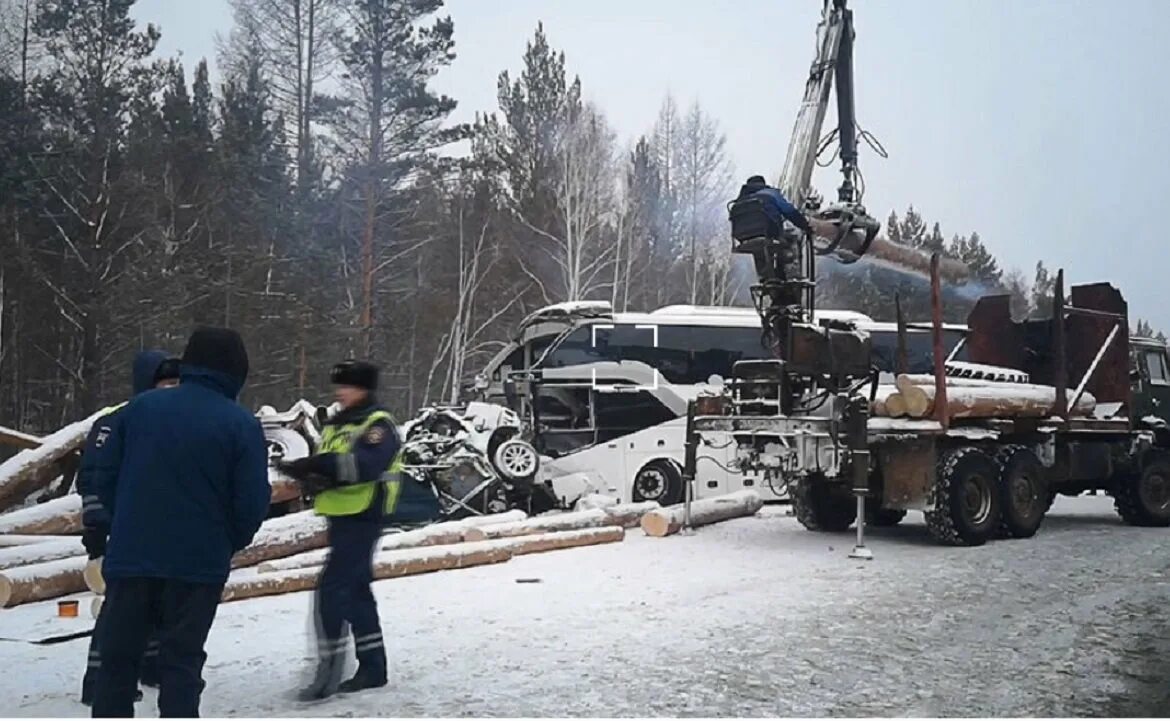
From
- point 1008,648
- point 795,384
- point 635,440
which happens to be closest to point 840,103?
point 795,384

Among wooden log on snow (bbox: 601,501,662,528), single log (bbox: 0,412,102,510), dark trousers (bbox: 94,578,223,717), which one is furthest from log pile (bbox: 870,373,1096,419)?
dark trousers (bbox: 94,578,223,717)

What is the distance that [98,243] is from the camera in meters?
26.3

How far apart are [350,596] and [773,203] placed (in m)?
Result: 7.89

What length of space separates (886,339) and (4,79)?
773 inches

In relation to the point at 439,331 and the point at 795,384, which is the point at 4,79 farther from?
the point at 795,384

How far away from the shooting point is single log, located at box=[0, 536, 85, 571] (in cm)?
945

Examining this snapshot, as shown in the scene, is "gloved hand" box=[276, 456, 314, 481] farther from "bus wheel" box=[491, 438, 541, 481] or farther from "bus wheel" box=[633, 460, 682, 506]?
"bus wheel" box=[633, 460, 682, 506]

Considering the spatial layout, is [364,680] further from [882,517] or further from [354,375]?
[882,517]

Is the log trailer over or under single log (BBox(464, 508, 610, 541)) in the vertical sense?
over

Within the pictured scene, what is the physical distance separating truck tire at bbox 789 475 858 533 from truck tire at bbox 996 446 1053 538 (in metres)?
1.95

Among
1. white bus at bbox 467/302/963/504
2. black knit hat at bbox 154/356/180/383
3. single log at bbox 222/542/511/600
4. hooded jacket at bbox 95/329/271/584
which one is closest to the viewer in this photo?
hooded jacket at bbox 95/329/271/584

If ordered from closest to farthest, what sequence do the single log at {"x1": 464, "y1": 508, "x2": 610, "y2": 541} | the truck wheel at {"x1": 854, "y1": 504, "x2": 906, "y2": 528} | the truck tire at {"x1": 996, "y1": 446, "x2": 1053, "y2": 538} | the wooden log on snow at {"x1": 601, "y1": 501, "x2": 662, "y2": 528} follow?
the single log at {"x1": 464, "y1": 508, "x2": 610, "y2": 541} → the truck tire at {"x1": 996, "y1": 446, "x2": 1053, "y2": 538} → the wooden log on snow at {"x1": 601, "y1": 501, "x2": 662, "y2": 528} → the truck wheel at {"x1": 854, "y1": 504, "x2": 906, "y2": 528}

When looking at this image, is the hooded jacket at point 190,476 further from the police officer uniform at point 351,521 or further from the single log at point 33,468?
the single log at point 33,468

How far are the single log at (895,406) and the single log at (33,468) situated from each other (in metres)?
8.61
